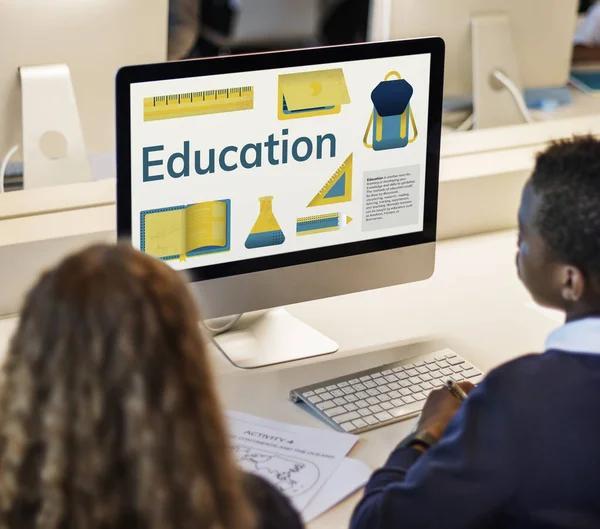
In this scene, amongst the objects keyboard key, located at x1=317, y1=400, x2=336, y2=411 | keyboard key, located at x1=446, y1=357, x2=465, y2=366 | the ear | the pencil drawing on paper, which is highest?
the ear

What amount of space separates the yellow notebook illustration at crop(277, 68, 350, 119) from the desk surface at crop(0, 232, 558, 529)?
0.38 metres

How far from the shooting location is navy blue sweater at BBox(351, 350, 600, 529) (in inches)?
37.9

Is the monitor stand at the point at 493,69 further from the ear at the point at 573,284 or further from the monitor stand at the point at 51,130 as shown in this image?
the ear at the point at 573,284

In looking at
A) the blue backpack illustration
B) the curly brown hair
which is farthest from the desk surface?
the curly brown hair

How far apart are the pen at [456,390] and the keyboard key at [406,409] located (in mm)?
87

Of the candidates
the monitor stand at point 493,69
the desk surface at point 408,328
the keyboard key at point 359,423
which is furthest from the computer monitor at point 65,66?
the keyboard key at point 359,423

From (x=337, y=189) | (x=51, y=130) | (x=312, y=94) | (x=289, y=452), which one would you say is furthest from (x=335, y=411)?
(x=51, y=130)

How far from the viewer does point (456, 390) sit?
50.0 inches

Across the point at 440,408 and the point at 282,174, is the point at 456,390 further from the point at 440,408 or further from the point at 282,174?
the point at 282,174

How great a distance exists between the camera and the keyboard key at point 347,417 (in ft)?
4.31

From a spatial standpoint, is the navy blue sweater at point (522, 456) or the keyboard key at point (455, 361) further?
the keyboard key at point (455, 361)

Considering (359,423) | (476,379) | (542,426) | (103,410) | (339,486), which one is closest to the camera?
(103,410)

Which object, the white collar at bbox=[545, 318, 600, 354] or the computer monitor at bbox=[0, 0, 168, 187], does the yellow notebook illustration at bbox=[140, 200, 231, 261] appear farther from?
the computer monitor at bbox=[0, 0, 168, 187]

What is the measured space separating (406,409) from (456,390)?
0.34ft
